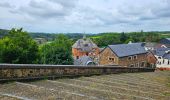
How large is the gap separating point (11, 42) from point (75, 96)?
131ft

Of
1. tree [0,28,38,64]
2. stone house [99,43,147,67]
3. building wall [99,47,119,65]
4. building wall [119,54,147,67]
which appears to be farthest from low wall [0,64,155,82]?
building wall [119,54,147,67]

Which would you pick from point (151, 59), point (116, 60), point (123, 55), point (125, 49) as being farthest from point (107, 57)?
point (151, 59)

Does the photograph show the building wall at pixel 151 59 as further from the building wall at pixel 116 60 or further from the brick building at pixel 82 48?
the brick building at pixel 82 48

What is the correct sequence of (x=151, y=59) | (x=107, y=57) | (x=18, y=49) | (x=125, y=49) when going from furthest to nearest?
(x=151, y=59) < (x=107, y=57) < (x=125, y=49) < (x=18, y=49)

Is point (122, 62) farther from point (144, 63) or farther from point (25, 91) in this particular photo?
point (25, 91)

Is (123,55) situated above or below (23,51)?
below

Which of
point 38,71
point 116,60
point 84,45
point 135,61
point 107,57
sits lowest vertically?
point 135,61

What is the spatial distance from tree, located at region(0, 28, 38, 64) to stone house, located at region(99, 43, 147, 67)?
21097 millimetres

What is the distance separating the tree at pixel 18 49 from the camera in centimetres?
4116

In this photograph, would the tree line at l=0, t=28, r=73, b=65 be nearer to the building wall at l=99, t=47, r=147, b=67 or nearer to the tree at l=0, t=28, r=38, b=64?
the tree at l=0, t=28, r=38, b=64

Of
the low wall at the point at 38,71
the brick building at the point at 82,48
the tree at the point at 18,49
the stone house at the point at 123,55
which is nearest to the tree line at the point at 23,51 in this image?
the tree at the point at 18,49

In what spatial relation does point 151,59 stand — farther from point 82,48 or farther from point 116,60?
point 82,48

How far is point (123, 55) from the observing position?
61469 mm

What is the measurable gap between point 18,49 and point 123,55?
27069 mm
